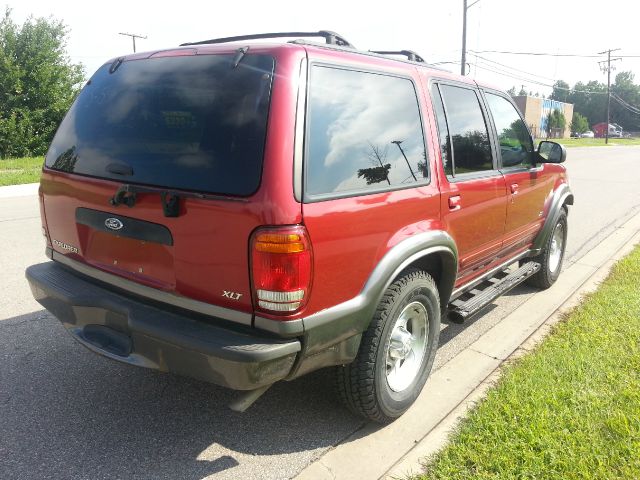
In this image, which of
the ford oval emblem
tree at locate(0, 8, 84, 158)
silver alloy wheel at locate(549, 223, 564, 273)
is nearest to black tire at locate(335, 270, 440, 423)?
the ford oval emblem

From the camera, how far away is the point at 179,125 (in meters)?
2.45

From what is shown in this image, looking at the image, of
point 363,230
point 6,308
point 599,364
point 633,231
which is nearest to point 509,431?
point 599,364

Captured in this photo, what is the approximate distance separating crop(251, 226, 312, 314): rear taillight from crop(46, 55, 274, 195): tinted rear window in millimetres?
224

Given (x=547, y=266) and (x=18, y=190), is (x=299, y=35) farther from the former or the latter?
(x=18, y=190)

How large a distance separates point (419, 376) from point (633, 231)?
673cm

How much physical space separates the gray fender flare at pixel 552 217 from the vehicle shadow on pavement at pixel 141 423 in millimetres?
2699

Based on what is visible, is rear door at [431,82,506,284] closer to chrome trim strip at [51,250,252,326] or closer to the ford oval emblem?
chrome trim strip at [51,250,252,326]

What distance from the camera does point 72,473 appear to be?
2453 mm

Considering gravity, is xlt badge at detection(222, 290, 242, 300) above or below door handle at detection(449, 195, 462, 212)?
below

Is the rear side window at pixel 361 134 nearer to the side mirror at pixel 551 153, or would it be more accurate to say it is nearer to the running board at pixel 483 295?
the running board at pixel 483 295

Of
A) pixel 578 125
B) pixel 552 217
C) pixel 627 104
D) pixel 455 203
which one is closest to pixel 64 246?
pixel 455 203

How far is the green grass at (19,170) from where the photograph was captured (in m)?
12.7

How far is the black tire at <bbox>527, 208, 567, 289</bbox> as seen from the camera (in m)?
5.14

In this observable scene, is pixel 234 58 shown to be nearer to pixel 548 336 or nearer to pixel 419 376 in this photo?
pixel 419 376
